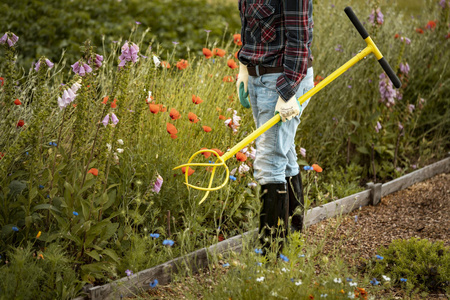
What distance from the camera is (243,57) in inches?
108

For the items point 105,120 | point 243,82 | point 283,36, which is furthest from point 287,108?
point 105,120

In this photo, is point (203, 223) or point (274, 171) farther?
point (203, 223)

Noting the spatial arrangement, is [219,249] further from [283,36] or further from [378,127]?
[378,127]

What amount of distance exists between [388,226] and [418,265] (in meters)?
0.89

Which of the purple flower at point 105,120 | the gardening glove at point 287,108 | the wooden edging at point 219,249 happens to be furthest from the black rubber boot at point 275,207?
the purple flower at point 105,120

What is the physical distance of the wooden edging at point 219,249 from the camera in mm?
2557

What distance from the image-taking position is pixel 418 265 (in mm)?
2920

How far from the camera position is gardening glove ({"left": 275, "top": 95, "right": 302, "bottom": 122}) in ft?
8.38

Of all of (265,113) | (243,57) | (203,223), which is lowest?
(203,223)

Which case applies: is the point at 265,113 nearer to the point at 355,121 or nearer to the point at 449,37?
the point at 355,121

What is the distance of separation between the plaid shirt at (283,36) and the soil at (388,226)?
996mm

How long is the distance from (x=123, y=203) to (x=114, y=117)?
59cm

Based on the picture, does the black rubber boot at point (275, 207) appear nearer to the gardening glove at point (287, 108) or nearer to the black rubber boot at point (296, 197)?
the black rubber boot at point (296, 197)

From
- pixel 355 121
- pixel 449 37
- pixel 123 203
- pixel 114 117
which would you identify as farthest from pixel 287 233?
pixel 449 37
